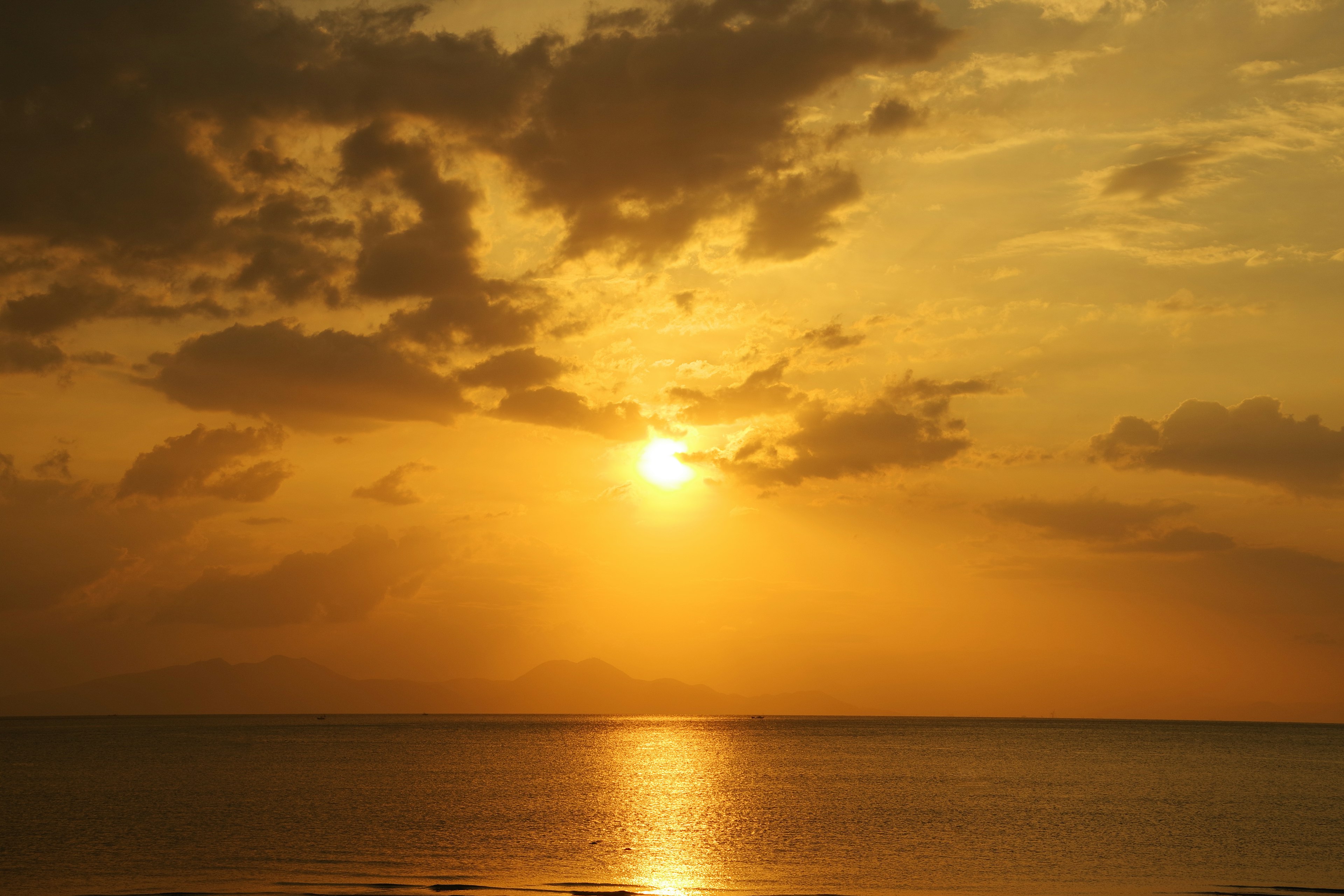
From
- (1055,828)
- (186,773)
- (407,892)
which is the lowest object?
(407,892)

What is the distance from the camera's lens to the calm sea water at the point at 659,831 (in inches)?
2083

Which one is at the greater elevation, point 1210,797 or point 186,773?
point 186,773

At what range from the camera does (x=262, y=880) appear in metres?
51.1

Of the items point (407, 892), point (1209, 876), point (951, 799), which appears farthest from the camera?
point (951, 799)

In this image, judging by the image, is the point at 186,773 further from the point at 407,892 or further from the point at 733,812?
the point at 407,892

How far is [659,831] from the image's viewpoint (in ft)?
241

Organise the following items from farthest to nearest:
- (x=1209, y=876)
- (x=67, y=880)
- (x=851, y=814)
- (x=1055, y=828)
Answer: (x=851, y=814)
(x=1055, y=828)
(x=1209, y=876)
(x=67, y=880)

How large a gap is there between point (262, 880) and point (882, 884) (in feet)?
102

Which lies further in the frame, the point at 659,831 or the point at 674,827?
the point at 674,827

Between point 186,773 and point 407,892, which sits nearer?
point 407,892

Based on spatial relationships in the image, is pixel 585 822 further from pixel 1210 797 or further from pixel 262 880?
pixel 1210 797

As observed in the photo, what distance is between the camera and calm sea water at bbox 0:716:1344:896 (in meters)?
52.9

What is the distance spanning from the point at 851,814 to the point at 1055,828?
16.7 m

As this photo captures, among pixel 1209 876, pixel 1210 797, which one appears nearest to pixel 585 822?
pixel 1209 876
